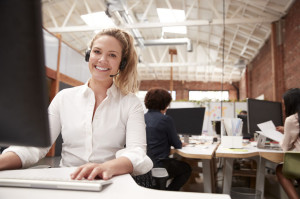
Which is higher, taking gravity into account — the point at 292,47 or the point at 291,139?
the point at 292,47

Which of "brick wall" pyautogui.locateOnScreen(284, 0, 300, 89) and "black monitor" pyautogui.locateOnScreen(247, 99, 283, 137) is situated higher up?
"brick wall" pyautogui.locateOnScreen(284, 0, 300, 89)

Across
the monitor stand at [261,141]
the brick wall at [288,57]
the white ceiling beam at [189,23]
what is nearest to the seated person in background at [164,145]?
the monitor stand at [261,141]

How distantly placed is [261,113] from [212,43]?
8013 mm

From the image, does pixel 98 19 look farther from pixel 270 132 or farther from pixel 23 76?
pixel 23 76

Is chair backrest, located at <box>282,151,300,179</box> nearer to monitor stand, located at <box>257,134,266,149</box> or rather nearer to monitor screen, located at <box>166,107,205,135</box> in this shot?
monitor stand, located at <box>257,134,266,149</box>

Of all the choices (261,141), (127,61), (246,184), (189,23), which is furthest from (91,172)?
(189,23)

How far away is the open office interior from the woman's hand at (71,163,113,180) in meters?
1.47

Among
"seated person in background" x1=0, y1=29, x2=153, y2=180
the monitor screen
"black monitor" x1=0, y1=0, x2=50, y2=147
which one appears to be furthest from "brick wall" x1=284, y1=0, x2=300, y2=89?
"black monitor" x1=0, y1=0, x2=50, y2=147

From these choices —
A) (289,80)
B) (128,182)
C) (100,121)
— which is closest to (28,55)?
(128,182)

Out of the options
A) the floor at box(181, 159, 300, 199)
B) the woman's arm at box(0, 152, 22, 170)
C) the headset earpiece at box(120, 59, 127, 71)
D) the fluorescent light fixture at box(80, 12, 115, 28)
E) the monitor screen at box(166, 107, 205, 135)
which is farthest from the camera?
the fluorescent light fixture at box(80, 12, 115, 28)

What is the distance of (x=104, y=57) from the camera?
1205 millimetres

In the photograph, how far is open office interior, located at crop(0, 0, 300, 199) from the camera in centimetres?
366

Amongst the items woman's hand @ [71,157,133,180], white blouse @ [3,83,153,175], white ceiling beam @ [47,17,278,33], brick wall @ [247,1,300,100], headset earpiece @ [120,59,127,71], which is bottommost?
woman's hand @ [71,157,133,180]

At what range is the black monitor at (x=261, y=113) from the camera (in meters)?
2.54
